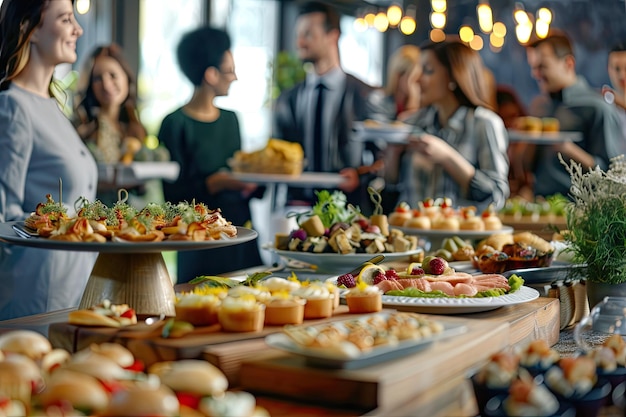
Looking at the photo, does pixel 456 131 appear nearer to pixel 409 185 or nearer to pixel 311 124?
pixel 409 185

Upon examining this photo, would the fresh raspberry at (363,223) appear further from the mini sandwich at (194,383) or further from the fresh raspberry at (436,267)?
the mini sandwich at (194,383)

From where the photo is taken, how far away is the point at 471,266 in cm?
262

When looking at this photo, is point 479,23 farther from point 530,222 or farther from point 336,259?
point 336,259

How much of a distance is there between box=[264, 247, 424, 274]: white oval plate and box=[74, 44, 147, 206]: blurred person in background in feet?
10.4

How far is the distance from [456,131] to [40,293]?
274 centimetres

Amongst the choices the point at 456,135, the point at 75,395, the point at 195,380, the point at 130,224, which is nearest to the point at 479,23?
the point at 456,135

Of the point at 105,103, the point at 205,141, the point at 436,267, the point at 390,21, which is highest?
the point at 390,21

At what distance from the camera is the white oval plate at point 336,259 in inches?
96.7

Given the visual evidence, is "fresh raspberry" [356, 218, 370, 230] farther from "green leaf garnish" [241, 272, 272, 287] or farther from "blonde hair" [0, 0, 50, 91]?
"blonde hair" [0, 0, 50, 91]

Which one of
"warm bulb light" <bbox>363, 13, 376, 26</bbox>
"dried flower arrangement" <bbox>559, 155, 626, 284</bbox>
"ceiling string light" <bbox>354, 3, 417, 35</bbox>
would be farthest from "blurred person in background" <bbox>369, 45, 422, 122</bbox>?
"dried flower arrangement" <bbox>559, 155, 626, 284</bbox>

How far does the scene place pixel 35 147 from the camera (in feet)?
9.18

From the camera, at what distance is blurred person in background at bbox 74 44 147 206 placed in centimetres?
558

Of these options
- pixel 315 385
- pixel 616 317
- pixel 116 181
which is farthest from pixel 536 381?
pixel 116 181

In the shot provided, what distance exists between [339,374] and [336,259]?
48.4 inches
